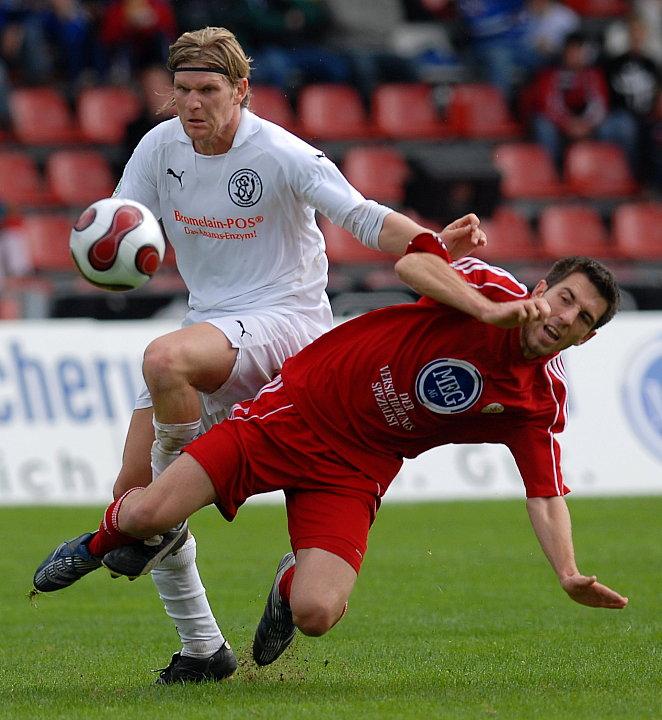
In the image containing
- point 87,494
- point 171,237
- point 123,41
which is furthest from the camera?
point 123,41

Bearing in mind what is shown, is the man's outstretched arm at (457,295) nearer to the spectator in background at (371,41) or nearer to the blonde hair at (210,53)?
the blonde hair at (210,53)

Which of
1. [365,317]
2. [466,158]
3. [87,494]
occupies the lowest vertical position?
[87,494]

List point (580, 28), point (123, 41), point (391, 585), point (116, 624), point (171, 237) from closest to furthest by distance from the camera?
point (171, 237), point (116, 624), point (391, 585), point (123, 41), point (580, 28)

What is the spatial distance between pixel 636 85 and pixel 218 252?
46.2 feet

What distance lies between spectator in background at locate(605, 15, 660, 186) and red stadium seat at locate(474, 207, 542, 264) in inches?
71.7

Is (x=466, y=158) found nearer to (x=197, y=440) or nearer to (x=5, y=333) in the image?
(x=5, y=333)

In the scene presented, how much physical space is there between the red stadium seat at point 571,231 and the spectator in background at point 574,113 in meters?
0.78

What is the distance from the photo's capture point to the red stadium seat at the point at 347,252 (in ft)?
57.1

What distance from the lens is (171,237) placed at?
21.1 ft

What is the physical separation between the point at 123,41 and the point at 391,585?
1094 cm

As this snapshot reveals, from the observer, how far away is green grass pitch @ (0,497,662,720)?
5613 mm

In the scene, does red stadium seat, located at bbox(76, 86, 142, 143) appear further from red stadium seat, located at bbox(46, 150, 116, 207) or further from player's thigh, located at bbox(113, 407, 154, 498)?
player's thigh, located at bbox(113, 407, 154, 498)

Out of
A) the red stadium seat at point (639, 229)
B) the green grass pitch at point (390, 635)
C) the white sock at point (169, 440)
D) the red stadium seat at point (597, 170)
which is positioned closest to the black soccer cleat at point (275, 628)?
the green grass pitch at point (390, 635)

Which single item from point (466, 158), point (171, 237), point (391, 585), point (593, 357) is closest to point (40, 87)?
point (466, 158)
